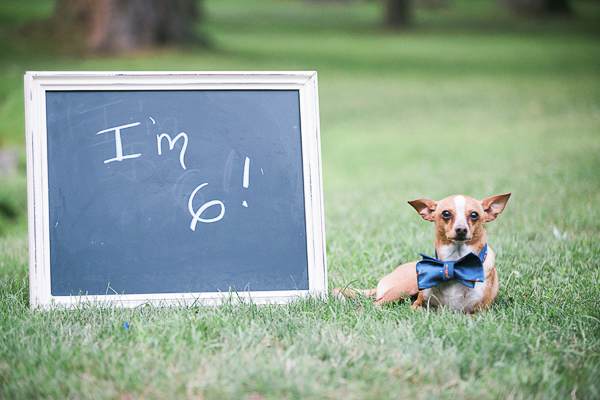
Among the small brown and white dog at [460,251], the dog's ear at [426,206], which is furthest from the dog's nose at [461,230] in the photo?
the dog's ear at [426,206]

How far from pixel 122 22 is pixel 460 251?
38.6ft

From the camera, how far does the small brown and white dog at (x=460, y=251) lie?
205cm

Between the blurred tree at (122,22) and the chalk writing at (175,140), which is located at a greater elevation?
the blurred tree at (122,22)

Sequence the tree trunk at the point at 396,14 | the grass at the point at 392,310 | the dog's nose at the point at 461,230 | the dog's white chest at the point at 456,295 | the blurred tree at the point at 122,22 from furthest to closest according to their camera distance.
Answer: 1. the tree trunk at the point at 396,14
2. the blurred tree at the point at 122,22
3. the dog's white chest at the point at 456,295
4. the dog's nose at the point at 461,230
5. the grass at the point at 392,310

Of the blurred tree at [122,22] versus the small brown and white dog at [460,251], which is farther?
the blurred tree at [122,22]

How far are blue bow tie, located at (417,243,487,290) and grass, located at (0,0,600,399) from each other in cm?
15

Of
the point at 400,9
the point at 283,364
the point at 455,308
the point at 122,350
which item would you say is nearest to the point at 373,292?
the point at 455,308

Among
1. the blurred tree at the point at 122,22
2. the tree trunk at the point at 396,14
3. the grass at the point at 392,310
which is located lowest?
the grass at the point at 392,310

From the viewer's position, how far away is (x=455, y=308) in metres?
2.18

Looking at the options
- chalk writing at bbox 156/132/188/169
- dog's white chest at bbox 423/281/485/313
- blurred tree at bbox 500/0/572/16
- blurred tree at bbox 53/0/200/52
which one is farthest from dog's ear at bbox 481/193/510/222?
blurred tree at bbox 500/0/572/16

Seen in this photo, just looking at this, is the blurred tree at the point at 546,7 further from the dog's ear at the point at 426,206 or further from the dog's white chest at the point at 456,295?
the dog's white chest at the point at 456,295

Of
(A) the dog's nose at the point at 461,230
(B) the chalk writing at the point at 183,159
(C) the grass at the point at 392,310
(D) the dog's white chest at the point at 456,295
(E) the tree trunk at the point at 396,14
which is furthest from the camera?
(E) the tree trunk at the point at 396,14

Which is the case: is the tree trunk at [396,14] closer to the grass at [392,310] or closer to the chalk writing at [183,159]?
the grass at [392,310]

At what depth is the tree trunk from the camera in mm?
20438
